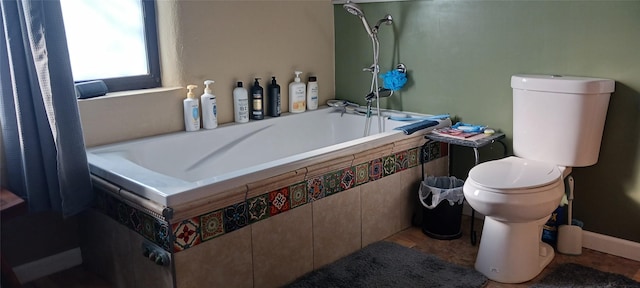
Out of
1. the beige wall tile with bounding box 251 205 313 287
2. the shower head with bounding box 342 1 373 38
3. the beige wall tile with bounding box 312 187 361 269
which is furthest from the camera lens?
the shower head with bounding box 342 1 373 38

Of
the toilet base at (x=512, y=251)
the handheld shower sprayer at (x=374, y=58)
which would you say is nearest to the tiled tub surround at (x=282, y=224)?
the handheld shower sprayer at (x=374, y=58)

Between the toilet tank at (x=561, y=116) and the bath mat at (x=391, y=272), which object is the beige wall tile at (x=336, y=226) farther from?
the toilet tank at (x=561, y=116)

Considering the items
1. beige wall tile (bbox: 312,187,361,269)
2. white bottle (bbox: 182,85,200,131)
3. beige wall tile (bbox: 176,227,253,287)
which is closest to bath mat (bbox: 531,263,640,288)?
beige wall tile (bbox: 312,187,361,269)

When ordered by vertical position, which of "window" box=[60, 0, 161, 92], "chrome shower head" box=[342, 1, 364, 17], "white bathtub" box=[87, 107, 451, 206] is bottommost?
"white bathtub" box=[87, 107, 451, 206]

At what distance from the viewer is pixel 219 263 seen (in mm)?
1970

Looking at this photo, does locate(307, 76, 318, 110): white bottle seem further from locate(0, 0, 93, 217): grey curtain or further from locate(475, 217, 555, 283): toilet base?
locate(0, 0, 93, 217): grey curtain

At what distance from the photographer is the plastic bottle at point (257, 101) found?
2984 mm

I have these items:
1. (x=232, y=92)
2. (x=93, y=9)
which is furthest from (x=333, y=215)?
(x=93, y=9)

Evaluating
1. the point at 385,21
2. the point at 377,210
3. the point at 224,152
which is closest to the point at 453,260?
the point at 377,210

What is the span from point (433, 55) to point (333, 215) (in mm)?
1122

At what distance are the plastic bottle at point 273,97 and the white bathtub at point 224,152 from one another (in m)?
0.07

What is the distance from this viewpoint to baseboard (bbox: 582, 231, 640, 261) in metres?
2.44

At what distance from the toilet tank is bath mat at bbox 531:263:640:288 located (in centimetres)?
46

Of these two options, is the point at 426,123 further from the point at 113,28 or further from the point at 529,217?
the point at 113,28
